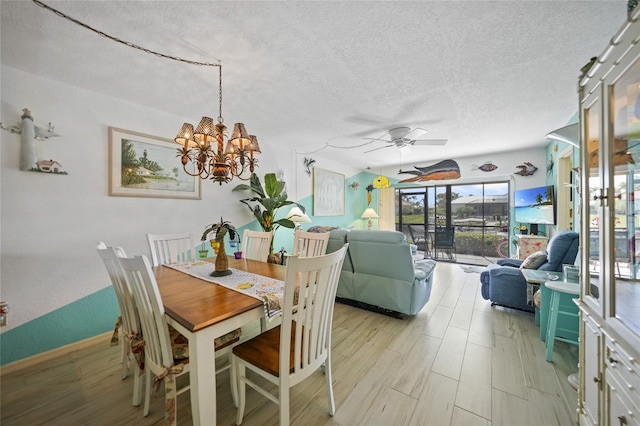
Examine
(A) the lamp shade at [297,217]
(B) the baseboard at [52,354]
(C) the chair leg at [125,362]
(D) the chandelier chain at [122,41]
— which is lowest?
(B) the baseboard at [52,354]

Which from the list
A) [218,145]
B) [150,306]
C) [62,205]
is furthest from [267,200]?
[150,306]

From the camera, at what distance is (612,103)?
96cm

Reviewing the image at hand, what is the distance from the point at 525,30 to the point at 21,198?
3.98 m

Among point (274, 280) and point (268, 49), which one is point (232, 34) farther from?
point (274, 280)

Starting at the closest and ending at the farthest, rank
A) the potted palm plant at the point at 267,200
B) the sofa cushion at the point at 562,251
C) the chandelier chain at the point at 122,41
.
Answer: the chandelier chain at the point at 122,41 → the sofa cushion at the point at 562,251 → the potted palm plant at the point at 267,200

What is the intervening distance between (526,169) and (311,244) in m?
4.83

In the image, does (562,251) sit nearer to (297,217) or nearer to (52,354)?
(297,217)

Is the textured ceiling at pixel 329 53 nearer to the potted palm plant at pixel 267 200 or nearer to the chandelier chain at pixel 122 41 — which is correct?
the chandelier chain at pixel 122 41

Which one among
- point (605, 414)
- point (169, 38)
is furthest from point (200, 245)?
point (605, 414)

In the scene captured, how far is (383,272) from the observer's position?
261cm

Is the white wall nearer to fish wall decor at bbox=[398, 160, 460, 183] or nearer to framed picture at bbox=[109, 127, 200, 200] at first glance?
framed picture at bbox=[109, 127, 200, 200]

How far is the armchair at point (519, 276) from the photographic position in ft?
7.89

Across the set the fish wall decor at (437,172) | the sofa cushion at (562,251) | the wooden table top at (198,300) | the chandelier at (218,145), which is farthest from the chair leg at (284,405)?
the fish wall decor at (437,172)

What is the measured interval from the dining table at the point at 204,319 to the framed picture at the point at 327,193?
143 inches
